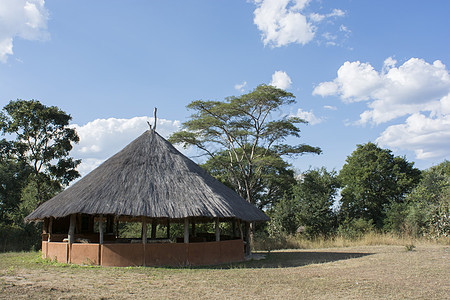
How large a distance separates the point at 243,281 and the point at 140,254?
4101 millimetres

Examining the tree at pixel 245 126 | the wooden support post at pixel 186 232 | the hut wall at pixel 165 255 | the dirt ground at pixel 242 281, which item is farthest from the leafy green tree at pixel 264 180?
the dirt ground at pixel 242 281

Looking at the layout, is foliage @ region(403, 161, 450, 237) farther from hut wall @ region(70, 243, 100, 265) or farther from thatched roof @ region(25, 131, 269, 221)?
hut wall @ region(70, 243, 100, 265)

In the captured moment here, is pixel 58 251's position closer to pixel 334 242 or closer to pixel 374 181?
pixel 334 242

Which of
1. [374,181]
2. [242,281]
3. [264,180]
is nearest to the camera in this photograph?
[242,281]

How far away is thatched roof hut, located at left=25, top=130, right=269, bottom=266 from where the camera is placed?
11.7 meters

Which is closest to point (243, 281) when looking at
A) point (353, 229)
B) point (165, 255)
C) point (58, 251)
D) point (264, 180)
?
point (165, 255)

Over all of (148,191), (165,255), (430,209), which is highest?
(148,191)

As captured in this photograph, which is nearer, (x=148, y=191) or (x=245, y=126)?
(x=148, y=191)

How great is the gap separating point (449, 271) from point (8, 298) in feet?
34.3

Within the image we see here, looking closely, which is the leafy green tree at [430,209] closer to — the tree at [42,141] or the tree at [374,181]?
the tree at [374,181]

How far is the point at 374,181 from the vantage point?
1153 inches

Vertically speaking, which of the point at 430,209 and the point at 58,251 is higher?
the point at 430,209

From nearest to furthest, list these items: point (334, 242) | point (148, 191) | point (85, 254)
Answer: point (85, 254) < point (148, 191) < point (334, 242)

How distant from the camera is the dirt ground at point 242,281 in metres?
7.41
